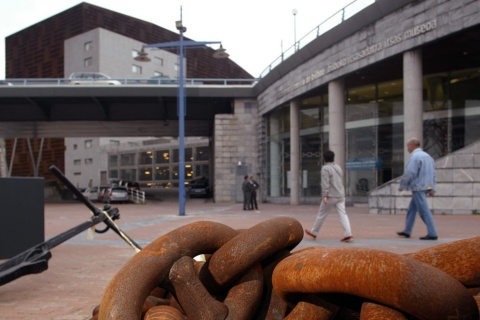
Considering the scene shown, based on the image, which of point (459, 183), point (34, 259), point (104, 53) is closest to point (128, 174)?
point (104, 53)

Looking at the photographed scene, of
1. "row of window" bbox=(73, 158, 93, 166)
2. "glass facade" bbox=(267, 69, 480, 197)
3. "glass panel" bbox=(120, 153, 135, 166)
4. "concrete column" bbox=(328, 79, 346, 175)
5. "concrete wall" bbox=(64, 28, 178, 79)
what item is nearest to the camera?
"glass facade" bbox=(267, 69, 480, 197)

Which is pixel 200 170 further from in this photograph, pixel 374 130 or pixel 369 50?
pixel 369 50

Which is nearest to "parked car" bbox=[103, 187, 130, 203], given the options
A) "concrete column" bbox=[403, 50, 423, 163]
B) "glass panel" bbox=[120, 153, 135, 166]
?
"concrete column" bbox=[403, 50, 423, 163]

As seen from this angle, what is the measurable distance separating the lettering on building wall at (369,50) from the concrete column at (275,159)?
493 cm

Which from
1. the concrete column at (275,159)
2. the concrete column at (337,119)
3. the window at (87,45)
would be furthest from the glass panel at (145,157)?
the concrete column at (337,119)

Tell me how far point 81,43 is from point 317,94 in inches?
2080

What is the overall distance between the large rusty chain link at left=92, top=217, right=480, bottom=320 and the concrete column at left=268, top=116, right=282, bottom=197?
→ 1120 inches

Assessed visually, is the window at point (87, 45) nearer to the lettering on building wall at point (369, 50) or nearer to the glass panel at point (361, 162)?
the lettering on building wall at point (369, 50)

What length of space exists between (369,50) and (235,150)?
1359 centimetres

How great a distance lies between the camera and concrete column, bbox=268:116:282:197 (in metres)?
30.0

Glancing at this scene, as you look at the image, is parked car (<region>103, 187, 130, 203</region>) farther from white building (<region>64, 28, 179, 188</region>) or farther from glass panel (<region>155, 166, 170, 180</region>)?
glass panel (<region>155, 166, 170, 180</region>)

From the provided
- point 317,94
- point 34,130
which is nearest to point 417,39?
point 317,94

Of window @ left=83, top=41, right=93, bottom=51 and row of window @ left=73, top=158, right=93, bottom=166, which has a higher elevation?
window @ left=83, top=41, right=93, bottom=51

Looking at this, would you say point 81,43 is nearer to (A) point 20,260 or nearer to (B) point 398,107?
(B) point 398,107
